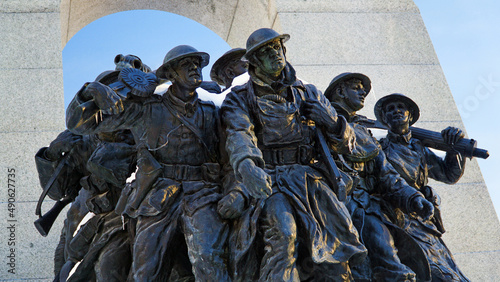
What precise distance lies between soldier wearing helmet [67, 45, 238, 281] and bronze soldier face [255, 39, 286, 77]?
521mm

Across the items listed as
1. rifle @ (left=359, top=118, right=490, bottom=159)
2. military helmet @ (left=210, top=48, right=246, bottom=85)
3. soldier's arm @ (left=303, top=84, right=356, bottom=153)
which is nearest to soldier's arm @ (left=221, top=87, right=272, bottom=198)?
soldier's arm @ (left=303, top=84, right=356, bottom=153)

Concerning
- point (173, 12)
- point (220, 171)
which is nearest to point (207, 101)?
point (220, 171)

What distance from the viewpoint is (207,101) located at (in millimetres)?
6277

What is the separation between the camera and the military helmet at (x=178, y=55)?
593cm

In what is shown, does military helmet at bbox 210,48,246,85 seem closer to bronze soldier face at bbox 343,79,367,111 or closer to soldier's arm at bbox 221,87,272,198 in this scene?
bronze soldier face at bbox 343,79,367,111

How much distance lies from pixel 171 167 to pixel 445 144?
3189 mm

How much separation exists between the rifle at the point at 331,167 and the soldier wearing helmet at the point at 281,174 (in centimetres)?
6

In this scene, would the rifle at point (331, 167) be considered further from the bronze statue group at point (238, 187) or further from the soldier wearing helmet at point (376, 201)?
the soldier wearing helmet at point (376, 201)

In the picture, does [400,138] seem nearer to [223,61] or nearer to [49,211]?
[223,61]

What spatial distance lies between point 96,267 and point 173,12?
622cm

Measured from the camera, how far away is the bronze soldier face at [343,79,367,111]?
705 cm

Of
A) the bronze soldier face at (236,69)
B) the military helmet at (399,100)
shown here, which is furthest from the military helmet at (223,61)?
the military helmet at (399,100)

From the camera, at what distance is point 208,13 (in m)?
11.4

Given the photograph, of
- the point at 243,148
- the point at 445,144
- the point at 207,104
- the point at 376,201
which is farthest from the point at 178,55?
the point at 445,144
